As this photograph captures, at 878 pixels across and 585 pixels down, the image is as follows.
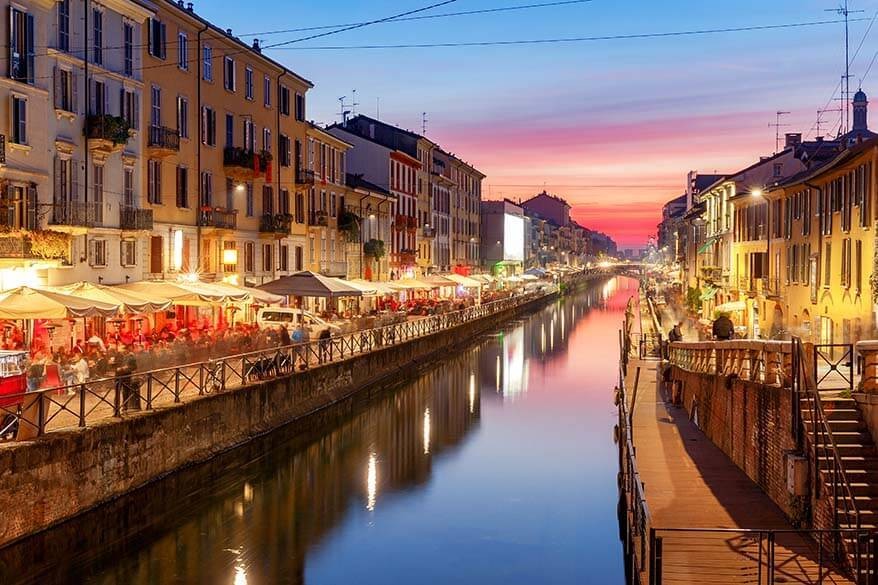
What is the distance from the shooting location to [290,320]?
41.1m

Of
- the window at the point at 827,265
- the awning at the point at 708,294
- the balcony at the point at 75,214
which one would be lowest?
the awning at the point at 708,294

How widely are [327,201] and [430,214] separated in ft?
100

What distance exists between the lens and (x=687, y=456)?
2191cm

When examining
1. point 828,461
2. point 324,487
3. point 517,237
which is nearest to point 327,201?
point 324,487

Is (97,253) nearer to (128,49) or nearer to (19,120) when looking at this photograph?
(19,120)

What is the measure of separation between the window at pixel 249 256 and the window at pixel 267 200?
6.77ft

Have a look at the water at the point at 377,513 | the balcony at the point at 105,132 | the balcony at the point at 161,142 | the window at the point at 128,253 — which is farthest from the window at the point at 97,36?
the water at the point at 377,513

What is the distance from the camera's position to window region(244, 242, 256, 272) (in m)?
44.8

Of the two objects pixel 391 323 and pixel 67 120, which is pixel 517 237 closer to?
pixel 391 323

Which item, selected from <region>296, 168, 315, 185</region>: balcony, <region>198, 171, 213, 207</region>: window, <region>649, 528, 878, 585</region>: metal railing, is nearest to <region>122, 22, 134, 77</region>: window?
<region>198, 171, 213, 207</region>: window

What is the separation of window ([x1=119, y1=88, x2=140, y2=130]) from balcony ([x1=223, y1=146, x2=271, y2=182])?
8.42 meters

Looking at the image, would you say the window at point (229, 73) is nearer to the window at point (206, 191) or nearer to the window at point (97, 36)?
the window at point (206, 191)

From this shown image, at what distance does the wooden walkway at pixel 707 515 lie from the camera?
13.0 metres

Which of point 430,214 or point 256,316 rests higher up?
point 430,214
